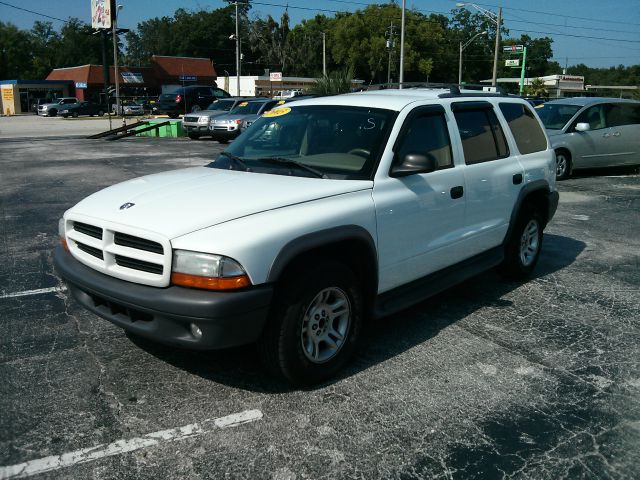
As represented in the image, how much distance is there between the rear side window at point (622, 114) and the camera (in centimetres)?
1319

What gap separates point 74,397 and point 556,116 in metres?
12.2

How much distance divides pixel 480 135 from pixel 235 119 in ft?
52.7

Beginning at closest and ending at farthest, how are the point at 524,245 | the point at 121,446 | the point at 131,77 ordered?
the point at 121,446, the point at 524,245, the point at 131,77

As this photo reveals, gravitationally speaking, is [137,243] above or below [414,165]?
below

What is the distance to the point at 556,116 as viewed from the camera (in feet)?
42.7

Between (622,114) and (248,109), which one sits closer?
(622,114)

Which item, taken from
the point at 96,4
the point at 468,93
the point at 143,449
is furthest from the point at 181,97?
the point at 143,449

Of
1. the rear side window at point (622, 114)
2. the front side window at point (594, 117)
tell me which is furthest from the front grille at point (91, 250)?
the rear side window at point (622, 114)

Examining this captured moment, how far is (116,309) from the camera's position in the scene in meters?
3.46

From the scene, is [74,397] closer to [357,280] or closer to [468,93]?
[357,280]

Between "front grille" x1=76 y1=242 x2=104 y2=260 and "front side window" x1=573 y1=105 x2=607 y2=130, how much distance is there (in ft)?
38.2

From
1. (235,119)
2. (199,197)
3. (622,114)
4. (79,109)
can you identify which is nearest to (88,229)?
(199,197)

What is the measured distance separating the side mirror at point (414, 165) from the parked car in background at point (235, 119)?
16.0 m

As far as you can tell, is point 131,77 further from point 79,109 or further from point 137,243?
point 137,243
